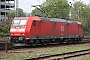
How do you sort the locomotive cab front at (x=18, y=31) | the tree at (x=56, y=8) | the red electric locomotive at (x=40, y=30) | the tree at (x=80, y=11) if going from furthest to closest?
the tree at (x=80, y=11) → the tree at (x=56, y=8) → the red electric locomotive at (x=40, y=30) → the locomotive cab front at (x=18, y=31)

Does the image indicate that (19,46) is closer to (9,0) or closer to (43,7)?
(43,7)

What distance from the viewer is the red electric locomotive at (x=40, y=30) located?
77.9 feet

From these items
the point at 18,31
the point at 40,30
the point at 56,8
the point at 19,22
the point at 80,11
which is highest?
the point at 56,8

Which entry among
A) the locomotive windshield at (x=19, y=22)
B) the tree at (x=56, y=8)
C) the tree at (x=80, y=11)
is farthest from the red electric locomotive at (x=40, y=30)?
the tree at (x=80, y=11)

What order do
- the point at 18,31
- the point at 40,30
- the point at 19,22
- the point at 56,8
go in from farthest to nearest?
the point at 56,8, the point at 40,30, the point at 19,22, the point at 18,31

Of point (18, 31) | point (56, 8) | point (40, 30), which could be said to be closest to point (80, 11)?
point (56, 8)

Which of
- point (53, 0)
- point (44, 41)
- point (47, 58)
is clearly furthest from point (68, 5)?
point (47, 58)

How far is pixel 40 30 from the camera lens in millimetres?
25516

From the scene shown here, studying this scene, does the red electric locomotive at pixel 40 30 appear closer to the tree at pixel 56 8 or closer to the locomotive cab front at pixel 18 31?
the locomotive cab front at pixel 18 31

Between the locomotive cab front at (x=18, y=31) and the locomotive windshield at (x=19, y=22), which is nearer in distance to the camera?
the locomotive cab front at (x=18, y=31)

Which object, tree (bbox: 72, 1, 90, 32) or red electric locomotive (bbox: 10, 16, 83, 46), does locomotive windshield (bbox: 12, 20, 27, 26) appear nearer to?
red electric locomotive (bbox: 10, 16, 83, 46)

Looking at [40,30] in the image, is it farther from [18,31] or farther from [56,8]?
[56,8]

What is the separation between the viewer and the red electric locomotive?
23.7 meters

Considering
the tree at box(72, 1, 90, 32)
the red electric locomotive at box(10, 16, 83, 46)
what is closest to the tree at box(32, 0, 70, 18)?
the tree at box(72, 1, 90, 32)
